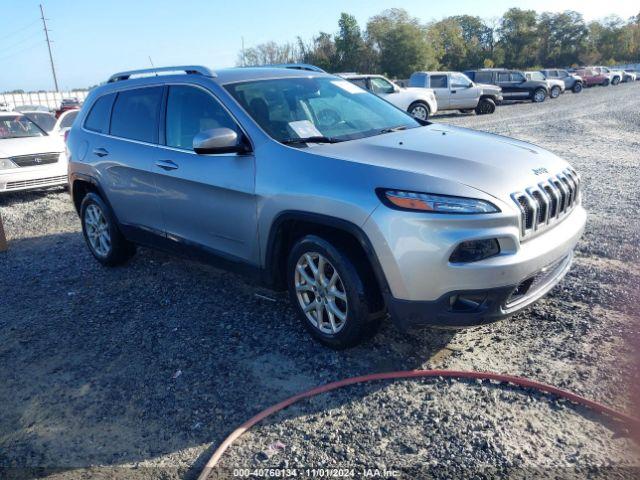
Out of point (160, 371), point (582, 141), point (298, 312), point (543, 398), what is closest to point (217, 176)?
point (298, 312)

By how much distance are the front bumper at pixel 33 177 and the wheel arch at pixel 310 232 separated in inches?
280

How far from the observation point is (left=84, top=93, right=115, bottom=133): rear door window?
5.45 meters

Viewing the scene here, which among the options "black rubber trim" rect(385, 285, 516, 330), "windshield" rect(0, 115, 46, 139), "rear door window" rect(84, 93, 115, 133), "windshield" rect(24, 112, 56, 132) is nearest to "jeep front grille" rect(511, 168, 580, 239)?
"black rubber trim" rect(385, 285, 516, 330)

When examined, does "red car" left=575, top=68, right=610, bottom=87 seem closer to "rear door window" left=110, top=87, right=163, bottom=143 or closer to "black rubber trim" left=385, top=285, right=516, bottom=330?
"rear door window" left=110, top=87, right=163, bottom=143

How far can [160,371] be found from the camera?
364cm

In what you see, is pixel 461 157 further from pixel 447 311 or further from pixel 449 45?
pixel 449 45

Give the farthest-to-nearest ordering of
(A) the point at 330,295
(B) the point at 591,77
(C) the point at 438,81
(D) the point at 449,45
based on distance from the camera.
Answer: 1. (D) the point at 449,45
2. (B) the point at 591,77
3. (C) the point at 438,81
4. (A) the point at 330,295

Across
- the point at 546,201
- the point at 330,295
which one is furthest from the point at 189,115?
the point at 546,201

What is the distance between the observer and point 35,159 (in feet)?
31.1

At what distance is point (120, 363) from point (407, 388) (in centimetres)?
195

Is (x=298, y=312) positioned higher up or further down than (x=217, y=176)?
further down

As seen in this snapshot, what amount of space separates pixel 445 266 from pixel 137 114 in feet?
10.9

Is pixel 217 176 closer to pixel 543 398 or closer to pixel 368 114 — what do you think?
pixel 368 114

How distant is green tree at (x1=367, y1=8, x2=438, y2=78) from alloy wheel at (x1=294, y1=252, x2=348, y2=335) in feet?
208
